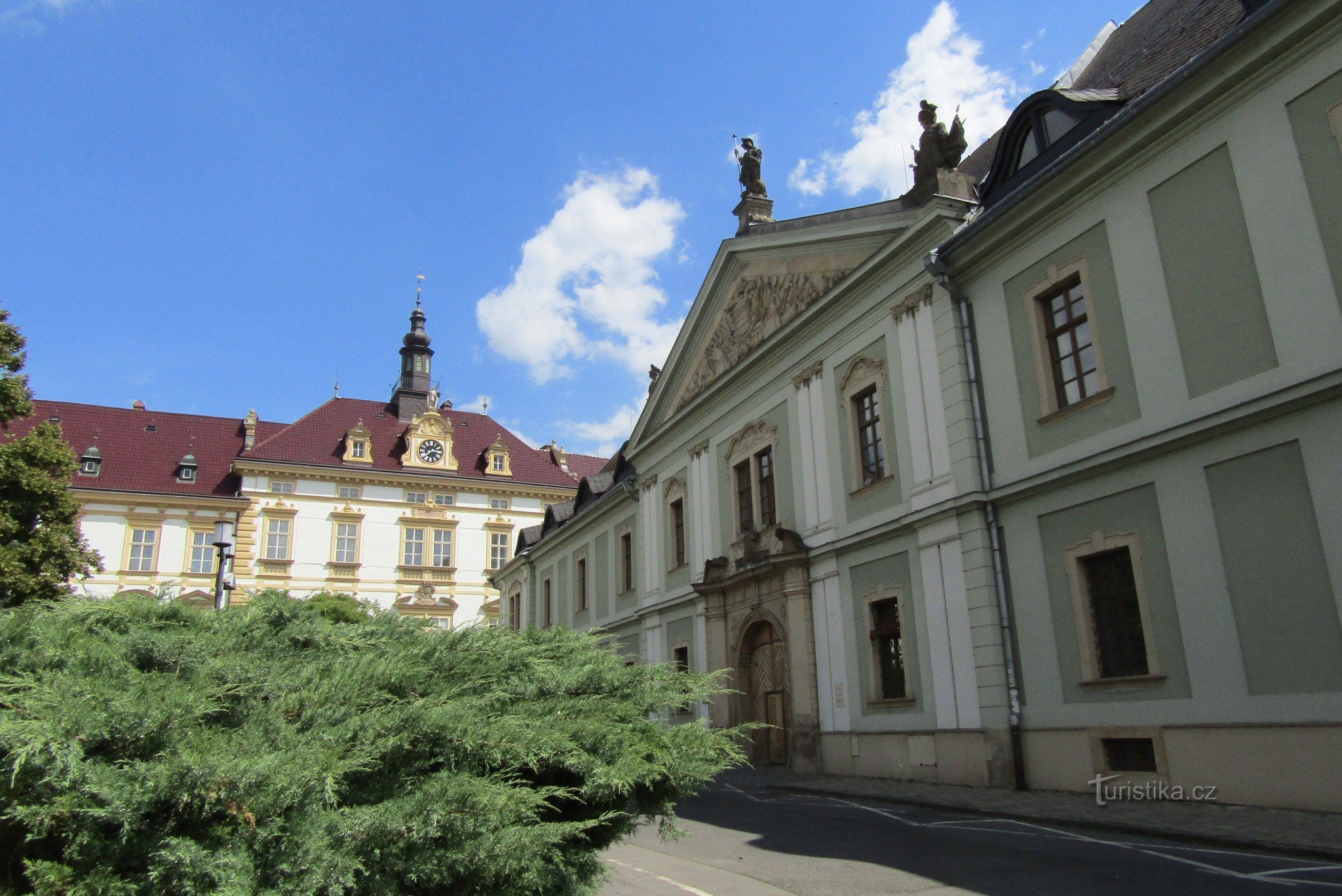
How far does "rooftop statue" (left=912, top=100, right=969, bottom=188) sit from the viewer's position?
16.1 m

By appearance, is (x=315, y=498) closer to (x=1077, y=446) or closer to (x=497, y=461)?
(x=497, y=461)

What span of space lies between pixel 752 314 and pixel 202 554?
33.0 meters

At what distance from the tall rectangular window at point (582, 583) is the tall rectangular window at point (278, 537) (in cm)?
1862

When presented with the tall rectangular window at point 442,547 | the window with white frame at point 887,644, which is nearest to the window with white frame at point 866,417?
the window with white frame at point 887,644

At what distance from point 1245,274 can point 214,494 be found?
44.7 metres

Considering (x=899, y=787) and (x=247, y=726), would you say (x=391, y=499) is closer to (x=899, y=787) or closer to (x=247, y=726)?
(x=899, y=787)

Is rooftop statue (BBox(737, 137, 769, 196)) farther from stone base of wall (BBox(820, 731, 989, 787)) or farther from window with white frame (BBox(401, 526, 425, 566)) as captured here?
window with white frame (BBox(401, 526, 425, 566))

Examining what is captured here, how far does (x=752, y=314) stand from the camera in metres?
21.7

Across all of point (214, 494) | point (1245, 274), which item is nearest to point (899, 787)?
point (1245, 274)

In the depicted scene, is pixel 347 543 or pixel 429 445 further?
pixel 429 445

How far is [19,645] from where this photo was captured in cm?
428

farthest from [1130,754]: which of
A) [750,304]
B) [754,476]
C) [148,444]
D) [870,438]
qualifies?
[148,444]

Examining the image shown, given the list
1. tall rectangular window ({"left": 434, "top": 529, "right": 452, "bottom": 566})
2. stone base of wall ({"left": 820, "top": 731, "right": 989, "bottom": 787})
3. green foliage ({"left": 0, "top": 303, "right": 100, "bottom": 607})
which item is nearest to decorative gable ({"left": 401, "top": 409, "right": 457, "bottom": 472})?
tall rectangular window ({"left": 434, "top": 529, "right": 452, "bottom": 566})

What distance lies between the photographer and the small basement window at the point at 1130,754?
36.8 feet
